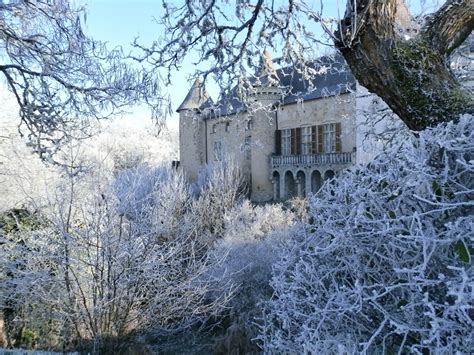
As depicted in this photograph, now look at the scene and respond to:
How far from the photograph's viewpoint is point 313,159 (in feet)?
73.6

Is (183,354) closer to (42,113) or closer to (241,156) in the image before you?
(42,113)

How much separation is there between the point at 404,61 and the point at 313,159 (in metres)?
19.8

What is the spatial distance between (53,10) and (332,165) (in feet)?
53.9

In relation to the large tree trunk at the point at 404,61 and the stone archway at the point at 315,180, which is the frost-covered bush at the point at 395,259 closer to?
the large tree trunk at the point at 404,61

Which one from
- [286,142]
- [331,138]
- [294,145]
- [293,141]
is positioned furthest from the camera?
[286,142]

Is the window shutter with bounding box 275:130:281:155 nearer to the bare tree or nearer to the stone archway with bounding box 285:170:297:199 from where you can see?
the stone archway with bounding box 285:170:297:199

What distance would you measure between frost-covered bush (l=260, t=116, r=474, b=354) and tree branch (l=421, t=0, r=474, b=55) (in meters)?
1.28

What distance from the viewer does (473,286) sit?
1350 millimetres

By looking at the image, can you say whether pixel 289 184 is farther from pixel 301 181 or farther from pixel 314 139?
pixel 314 139

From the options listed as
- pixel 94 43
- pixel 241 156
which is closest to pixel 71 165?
pixel 94 43

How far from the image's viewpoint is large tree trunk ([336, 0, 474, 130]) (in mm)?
2723

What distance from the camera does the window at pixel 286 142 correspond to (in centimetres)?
2458

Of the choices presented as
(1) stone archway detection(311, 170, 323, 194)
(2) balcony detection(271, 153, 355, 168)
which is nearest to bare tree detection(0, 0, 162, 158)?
(2) balcony detection(271, 153, 355, 168)

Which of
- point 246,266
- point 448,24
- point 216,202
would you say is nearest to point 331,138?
point 216,202
